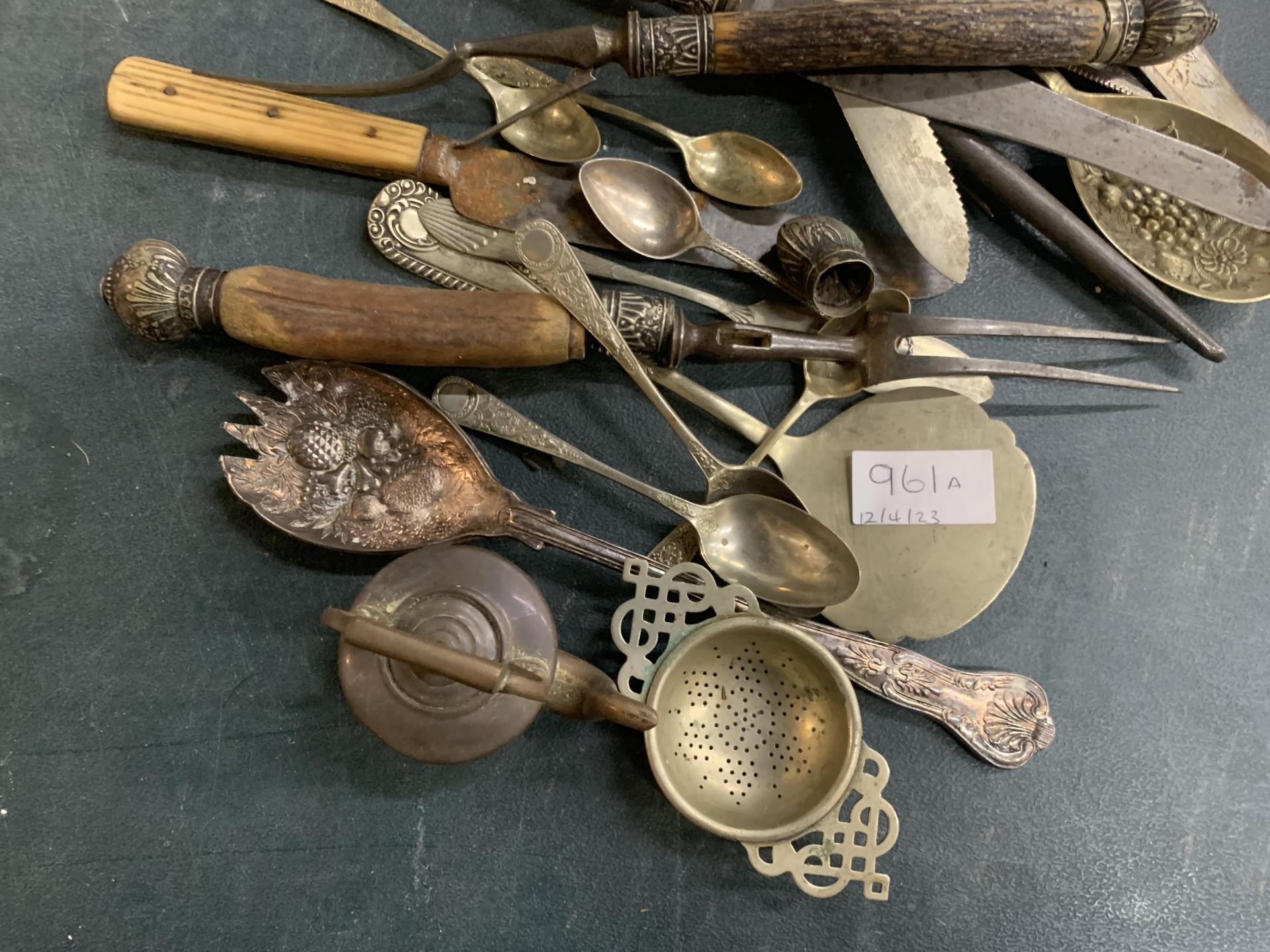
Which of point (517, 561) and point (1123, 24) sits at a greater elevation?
point (1123, 24)

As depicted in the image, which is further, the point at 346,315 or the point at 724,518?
the point at 724,518

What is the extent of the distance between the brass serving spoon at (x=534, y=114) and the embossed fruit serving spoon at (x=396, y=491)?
1.27 ft

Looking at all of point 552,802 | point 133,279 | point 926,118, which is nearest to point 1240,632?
point 926,118

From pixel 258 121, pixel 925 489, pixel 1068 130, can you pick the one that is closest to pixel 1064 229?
pixel 1068 130

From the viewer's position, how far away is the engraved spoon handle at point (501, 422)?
104cm

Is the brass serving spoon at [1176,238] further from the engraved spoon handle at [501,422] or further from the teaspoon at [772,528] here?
the engraved spoon handle at [501,422]

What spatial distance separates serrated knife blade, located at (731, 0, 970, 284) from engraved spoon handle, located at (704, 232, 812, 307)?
16 cm

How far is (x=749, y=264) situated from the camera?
3.47 feet

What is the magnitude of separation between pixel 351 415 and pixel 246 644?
0.34m

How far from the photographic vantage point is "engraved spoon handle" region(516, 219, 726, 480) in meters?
0.97

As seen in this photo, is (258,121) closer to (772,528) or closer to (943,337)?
(772,528)

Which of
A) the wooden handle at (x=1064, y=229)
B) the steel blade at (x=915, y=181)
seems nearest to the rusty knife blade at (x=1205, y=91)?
the wooden handle at (x=1064, y=229)

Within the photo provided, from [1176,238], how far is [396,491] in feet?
3.63

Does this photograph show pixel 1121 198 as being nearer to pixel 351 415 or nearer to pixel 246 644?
pixel 351 415
